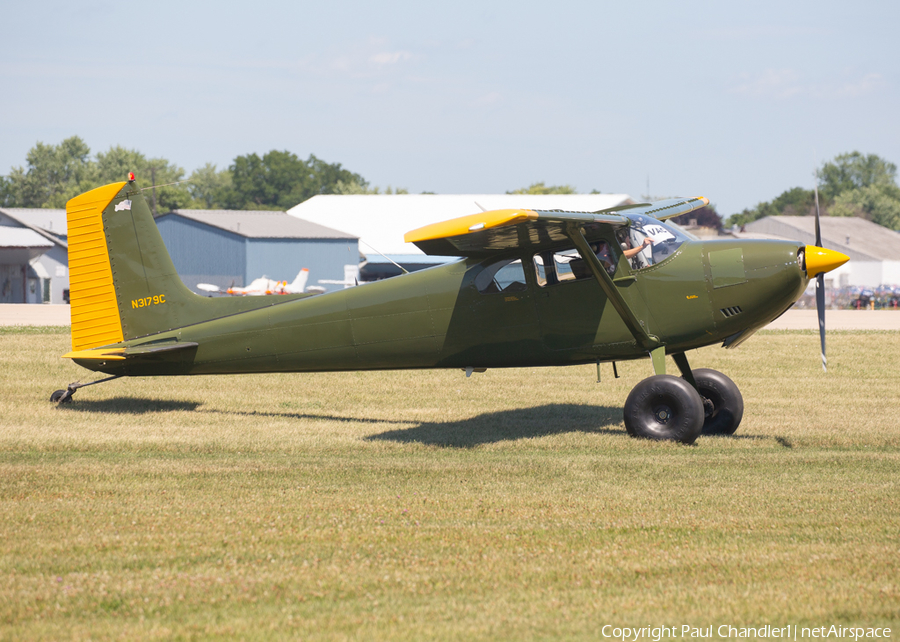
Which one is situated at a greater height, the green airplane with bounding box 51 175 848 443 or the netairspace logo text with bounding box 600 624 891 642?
the green airplane with bounding box 51 175 848 443

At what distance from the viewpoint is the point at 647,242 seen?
11391 mm

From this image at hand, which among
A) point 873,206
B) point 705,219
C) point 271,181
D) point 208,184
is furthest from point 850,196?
point 208,184

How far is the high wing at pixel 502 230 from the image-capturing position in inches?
364

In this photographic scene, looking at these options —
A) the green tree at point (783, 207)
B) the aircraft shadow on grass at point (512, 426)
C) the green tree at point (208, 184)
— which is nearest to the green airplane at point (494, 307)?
the aircraft shadow on grass at point (512, 426)

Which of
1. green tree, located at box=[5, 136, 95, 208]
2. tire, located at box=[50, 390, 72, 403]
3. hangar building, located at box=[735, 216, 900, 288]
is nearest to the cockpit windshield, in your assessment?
tire, located at box=[50, 390, 72, 403]

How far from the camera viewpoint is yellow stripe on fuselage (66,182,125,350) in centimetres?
1352

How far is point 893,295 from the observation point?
59406 mm

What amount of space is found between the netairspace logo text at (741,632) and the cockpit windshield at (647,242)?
22.2 feet

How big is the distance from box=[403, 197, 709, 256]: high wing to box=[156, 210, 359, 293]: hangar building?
55.9 metres

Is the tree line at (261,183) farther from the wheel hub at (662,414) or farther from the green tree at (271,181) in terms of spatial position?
the wheel hub at (662,414)

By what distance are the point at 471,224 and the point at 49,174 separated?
549 feet

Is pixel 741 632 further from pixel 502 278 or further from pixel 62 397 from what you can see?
pixel 62 397

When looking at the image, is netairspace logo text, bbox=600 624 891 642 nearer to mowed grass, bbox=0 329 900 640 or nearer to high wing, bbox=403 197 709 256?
mowed grass, bbox=0 329 900 640

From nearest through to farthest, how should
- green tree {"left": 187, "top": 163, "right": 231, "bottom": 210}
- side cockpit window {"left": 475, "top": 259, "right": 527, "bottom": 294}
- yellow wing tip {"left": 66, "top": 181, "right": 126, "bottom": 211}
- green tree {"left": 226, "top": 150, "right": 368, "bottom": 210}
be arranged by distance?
side cockpit window {"left": 475, "top": 259, "right": 527, "bottom": 294} → yellow wing tip {"left": 66, "top": 181, "right": 126, "bottom": 211} → green tree {"left": 226, "top": 150, "right": 368, "bottom": 210} → green tree {"left": 187, "top": 163, "right": 231, "bottom": 210}
